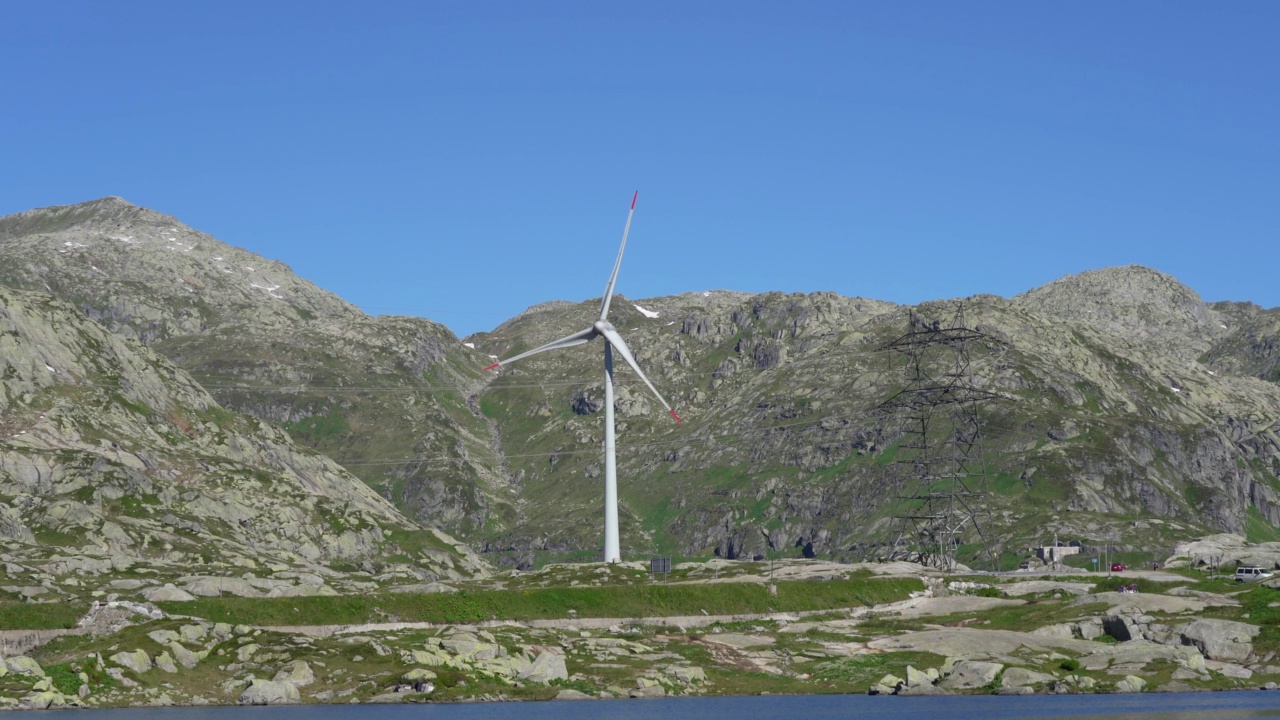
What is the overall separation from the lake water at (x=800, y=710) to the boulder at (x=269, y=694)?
1681 millimetres

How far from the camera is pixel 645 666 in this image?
175375mm

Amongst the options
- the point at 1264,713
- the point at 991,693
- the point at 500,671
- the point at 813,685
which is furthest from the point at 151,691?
the point at 1264,713

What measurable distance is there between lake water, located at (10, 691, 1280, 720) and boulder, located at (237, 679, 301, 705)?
5.52 feet

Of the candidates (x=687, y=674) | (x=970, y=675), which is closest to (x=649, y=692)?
(x=687, y=674)

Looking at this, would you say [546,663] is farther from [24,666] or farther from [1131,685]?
[1131,685]

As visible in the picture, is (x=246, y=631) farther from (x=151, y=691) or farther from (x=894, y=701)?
(x=894, y=701)

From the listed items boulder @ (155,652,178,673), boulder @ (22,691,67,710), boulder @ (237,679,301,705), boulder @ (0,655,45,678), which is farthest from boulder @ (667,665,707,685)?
boulder @ (0,655,45,678)

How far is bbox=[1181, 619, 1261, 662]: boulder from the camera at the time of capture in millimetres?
183375

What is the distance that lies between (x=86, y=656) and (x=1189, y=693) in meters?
124

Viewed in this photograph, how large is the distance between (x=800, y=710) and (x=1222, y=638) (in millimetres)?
67536

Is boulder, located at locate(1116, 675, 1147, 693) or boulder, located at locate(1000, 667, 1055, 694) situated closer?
boulder, located at locate(1116, 675, 1147, 693)

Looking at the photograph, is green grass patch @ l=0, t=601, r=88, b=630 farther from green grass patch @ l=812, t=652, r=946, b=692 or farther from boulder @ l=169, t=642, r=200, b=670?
green grass patch @ l=812, t=652, r=946, b=692

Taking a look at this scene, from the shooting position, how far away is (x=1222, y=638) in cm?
18575

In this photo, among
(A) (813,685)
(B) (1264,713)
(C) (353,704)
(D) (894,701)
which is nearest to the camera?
(B) (1264,713)
